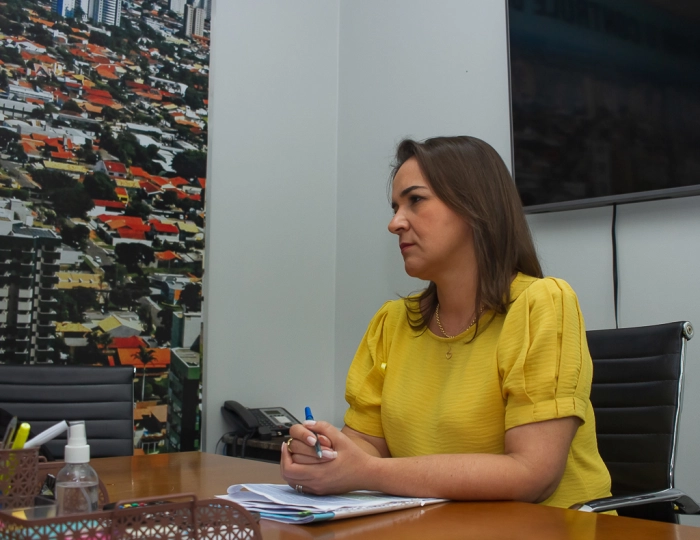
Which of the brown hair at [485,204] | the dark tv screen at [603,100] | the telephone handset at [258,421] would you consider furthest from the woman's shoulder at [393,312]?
the telephone handset at [258,421]

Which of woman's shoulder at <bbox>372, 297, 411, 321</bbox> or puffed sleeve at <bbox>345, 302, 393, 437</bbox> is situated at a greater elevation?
woman's shoulder at <bbox>372, 297, 411, 321</bbox>

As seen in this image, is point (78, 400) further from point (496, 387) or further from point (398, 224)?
point (496, 387)

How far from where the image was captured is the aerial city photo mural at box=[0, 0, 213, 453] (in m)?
2.42

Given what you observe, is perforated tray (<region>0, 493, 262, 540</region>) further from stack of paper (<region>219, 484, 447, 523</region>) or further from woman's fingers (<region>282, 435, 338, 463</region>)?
woman's fingers (<region>282, 435, 338, 463</region>)

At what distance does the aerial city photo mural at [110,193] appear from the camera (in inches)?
95.3

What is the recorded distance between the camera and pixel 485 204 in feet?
4.79

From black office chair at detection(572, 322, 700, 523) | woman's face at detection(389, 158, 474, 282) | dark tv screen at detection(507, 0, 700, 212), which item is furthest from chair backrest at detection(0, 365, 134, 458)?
dark tv screen at detection(507, 0, 700, 212)

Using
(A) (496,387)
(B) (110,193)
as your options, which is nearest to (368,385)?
(A) (496,387)

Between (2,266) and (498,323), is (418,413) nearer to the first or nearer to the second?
(498,323)

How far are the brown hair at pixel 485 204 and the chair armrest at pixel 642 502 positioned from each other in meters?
0.41

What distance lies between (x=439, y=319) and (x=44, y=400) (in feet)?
3.41

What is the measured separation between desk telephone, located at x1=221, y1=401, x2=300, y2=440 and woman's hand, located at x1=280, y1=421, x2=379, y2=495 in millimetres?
1624

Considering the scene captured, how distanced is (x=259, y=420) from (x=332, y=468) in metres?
1.76

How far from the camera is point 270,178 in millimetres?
3098
